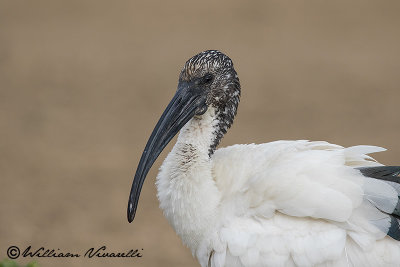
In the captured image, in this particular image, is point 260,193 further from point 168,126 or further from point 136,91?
point 136,91

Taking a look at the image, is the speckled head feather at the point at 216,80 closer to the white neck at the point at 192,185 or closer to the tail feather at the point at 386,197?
the white neck at the point at 192,185

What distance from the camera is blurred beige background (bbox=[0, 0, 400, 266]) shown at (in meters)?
8.58

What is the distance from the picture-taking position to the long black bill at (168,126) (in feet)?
15.9

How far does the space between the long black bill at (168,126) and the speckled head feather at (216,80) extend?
8 centimetres

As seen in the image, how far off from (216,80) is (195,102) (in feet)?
0.69

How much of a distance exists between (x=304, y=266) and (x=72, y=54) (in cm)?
988

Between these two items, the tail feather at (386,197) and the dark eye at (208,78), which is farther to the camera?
the dark eye at (208,78)

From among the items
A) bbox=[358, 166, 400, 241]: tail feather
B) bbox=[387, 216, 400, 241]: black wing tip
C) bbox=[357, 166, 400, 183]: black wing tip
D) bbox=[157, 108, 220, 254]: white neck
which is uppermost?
bbox=[157, 108, 220, 254]: white neck

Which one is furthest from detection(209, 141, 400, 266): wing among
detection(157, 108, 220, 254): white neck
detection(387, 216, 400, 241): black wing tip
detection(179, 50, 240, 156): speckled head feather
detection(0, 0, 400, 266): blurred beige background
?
detection(0, 0, 400, 266): blurred beige background

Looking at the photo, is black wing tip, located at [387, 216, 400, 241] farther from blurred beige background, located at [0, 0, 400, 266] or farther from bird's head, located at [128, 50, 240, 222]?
blurred beige background, located at [0, 0, 400, 266]

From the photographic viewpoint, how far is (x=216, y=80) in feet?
16.2
